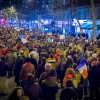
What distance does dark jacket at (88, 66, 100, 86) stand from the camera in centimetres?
1094

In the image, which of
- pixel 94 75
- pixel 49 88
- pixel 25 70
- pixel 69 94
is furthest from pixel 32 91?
pixel 94 75

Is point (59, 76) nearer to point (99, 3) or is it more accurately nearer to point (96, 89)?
point (96, 89)

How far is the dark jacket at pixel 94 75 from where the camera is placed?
1094 centimetres

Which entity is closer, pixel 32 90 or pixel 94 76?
pixel 32 90

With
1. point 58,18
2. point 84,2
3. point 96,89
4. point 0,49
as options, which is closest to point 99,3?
point 84,2

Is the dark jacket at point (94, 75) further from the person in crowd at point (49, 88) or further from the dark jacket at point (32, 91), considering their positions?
the dark jacket at point (32, 91)

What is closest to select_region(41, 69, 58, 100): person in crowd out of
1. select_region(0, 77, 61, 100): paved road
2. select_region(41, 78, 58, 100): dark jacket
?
select_region(41, 78, 58, 100): dark jacket

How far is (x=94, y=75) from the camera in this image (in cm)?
1093

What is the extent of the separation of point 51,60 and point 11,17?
72.4 meters

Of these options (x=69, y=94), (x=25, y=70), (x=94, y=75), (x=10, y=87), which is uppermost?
(x=25, y=70)

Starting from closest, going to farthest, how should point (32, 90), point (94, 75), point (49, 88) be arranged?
point (32, 90) → point (49, 88) → point (94, 75)

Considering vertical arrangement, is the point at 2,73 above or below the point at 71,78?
below

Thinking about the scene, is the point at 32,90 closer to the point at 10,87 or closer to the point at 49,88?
the point at 49,88

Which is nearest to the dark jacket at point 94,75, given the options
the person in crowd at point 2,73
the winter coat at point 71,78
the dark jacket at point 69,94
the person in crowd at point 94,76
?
the person in crowd at point 94,76
